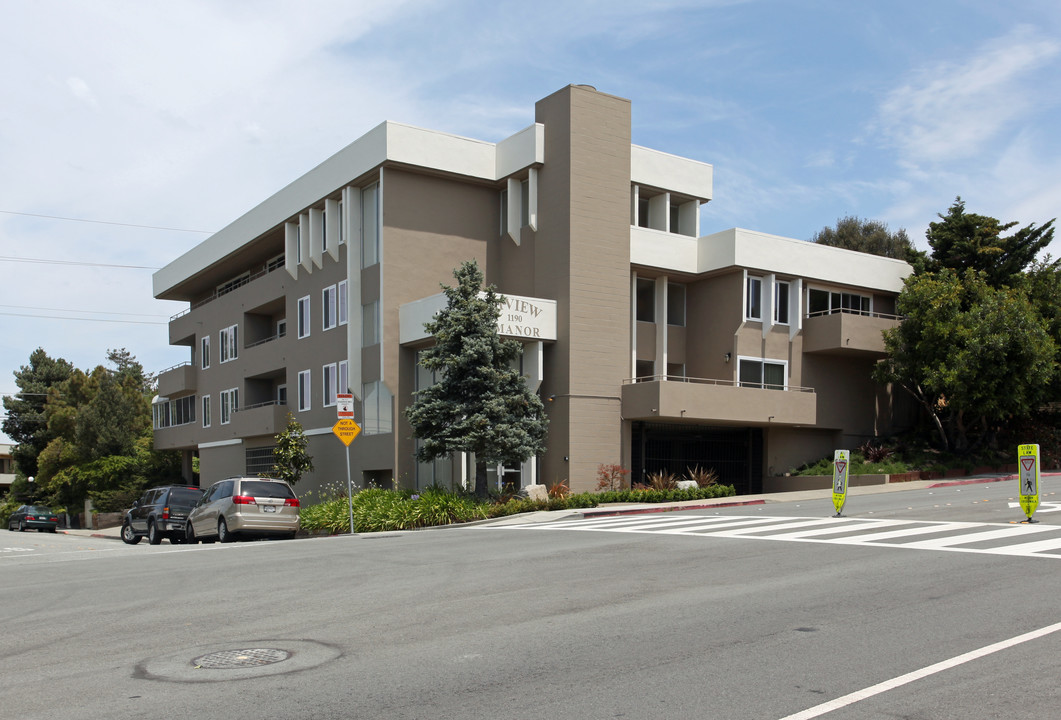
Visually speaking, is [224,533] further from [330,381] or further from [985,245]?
[985,245]

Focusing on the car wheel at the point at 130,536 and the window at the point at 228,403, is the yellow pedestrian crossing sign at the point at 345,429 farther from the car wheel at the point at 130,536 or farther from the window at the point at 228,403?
the window at the point at 228,403

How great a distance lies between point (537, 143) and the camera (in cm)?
3288

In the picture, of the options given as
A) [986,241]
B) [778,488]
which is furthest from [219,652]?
[986,241]

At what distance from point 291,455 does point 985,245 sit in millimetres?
28452

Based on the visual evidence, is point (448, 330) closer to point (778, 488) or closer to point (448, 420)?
point (448, 420)

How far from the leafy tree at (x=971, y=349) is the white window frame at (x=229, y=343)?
1090 inches

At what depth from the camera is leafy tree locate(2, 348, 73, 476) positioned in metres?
76.2

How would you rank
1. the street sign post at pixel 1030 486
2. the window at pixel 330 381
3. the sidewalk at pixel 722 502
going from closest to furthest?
1. the street sign post at pixel 1030 486
2. the sidewalk at pixel 722 502
3. the window at pixel 330 381

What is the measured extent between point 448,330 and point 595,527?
9.73 meters

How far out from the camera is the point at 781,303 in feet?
126

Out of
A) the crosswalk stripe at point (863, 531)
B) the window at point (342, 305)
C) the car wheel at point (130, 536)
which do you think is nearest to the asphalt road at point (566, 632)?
Result: the crosswalk stripe at point (863, 531)

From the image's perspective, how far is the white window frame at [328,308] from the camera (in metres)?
36.2

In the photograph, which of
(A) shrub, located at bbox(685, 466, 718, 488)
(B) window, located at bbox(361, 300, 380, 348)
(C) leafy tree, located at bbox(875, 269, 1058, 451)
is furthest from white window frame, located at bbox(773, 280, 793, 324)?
(B) window, located at bbox(361, 300, 380, 348)

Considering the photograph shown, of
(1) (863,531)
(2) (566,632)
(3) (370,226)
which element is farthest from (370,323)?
A: (2) (566,632)
